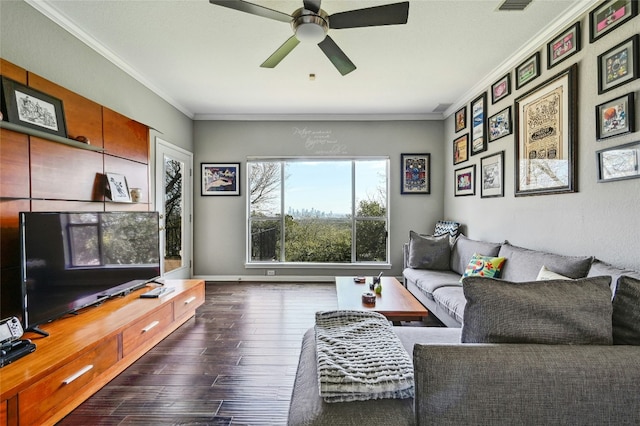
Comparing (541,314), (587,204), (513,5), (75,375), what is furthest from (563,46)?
(75,375)

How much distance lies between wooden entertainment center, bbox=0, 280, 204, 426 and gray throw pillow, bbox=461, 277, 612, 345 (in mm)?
2021

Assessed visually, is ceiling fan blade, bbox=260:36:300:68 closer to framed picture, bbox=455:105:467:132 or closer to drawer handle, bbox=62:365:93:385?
drawer handle, bbox=62:365:93:385

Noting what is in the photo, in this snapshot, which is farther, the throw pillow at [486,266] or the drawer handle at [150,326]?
the throw pillow at [486,266]

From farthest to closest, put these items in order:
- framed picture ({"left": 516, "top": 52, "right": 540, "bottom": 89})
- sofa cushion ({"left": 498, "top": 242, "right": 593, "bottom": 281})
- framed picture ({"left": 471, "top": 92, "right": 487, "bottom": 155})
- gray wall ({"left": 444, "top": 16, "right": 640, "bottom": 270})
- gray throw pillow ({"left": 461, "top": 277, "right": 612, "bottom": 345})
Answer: framed picture ({"left": 471, "top": 92, "right": 487, "bottom": 155}) → framed picture ({"left": 516, "top": 52, "right": 540, "bottom": 89}) → sofa cushion ({"left": 498, "top": 242, "right": 593, "bottom": 281}) → gray wall ({"left": 444, "top": 16, "right": 640, "bottom": 270}) → gray throw pillow ({"left": 461, "top": 277, "right": 612, "bottom": 345})

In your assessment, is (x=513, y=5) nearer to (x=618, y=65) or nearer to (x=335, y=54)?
(x=618, y=65)

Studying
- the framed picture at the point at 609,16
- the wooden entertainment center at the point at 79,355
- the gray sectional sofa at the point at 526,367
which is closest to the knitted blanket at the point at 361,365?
the gray sectional sofa at the point at 526,367

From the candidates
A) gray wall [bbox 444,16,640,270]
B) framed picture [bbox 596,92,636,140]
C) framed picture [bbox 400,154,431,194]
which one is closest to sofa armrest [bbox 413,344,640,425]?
gray wall [bbox 444,16,640,270]

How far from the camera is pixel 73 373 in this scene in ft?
5.55

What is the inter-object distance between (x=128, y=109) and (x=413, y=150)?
4018mm

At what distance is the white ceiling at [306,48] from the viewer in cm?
231

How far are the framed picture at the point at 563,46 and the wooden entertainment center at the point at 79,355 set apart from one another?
3947 mm

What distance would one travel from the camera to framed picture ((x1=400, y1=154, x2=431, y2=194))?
4914 mm

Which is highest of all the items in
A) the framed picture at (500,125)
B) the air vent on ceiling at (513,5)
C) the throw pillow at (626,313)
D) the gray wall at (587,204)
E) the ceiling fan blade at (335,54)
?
the air vent on ceiling at (513,5)

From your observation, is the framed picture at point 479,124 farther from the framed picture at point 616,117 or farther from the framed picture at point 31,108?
the framed picture at point 31,108
